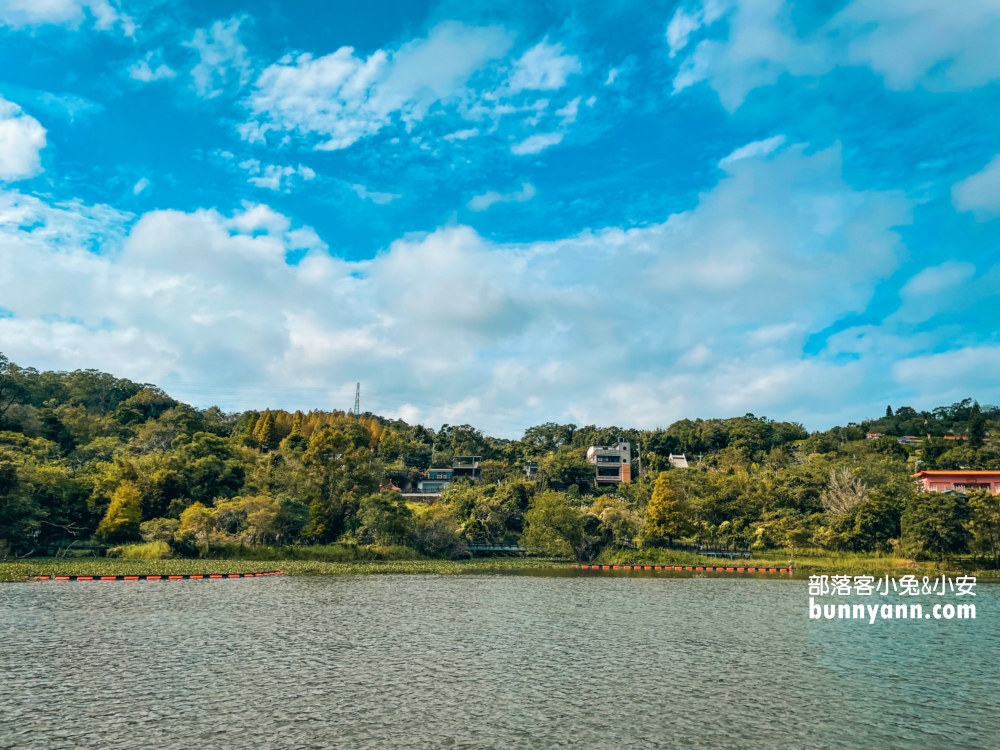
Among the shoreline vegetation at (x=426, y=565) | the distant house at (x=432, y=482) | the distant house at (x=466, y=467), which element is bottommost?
the shoreline vegetation at (x=426, y=565)

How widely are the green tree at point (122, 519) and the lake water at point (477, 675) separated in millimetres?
22718

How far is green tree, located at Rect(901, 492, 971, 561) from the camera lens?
4828cm

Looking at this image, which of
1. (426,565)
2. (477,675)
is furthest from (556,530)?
(477,675)

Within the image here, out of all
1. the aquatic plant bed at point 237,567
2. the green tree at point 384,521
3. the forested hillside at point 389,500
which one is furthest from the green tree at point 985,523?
the green tree at point 384,521

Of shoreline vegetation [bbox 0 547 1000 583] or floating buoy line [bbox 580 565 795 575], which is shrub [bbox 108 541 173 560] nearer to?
shoreline vegetation [bbox 0 547 1000 583]

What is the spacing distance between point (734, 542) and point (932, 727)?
49.8m

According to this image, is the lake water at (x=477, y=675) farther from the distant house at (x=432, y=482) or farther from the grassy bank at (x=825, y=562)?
the distant house at (x=432, y=482)

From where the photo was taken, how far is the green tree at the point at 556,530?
58844 mm

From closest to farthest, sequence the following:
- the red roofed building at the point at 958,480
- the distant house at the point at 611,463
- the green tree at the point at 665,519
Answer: the green tree at the point at 665,519 → the red roofed building at the point at 958,480 → the distant house at the point at 611,463

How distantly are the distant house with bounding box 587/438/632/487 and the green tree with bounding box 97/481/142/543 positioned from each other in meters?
61.4

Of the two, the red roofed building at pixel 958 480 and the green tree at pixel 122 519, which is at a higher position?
the red roofed building at pixel 958 480

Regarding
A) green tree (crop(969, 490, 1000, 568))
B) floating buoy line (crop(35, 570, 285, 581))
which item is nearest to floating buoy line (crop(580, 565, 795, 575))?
green tree (crop(969, 490, 1000, 568))

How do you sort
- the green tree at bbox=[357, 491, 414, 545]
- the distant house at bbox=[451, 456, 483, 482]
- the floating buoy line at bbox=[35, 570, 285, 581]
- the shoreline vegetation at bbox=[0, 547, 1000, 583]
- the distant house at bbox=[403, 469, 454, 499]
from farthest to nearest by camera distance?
the distant house at bbox=[451, 456, 483, 482]
the distant house at bbox=[403, 469, 454, 499]
the green tree at bbox=[357, 491, 414, 545]
the shoreline vegetation at bbox=[0, 547, 1000, 583]
the floating buoy line at bbox=[35, 570, 285, 581]

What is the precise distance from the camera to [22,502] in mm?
46469
